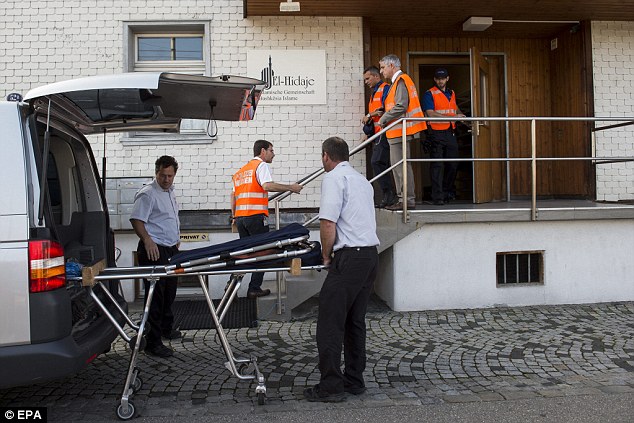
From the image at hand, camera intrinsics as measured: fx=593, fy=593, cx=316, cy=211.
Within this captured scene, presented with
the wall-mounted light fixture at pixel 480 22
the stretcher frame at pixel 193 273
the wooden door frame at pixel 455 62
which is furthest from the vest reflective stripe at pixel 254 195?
the wall-mounted light fixture at pixel 480 22

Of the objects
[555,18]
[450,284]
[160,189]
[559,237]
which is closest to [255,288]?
[160,189]

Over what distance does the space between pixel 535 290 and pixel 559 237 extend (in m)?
0.69

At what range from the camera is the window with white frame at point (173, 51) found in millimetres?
8344

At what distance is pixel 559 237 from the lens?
23.2ft

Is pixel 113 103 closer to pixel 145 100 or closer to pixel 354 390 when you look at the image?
pixel 145 100

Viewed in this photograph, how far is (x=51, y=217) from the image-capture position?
365cm

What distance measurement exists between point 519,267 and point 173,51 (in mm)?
5583

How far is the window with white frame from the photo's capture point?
27.4ft

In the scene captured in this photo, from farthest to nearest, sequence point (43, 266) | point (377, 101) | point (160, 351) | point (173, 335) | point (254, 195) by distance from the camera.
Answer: point (377, 101), point (254, 195), point (173, 335), point (160, 351), point (43, 266)

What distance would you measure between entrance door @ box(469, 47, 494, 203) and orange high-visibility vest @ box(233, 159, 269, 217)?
390 cm

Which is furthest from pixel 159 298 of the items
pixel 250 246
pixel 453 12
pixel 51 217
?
pixel 453 12

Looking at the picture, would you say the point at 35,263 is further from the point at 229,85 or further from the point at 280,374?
the point at 280,374

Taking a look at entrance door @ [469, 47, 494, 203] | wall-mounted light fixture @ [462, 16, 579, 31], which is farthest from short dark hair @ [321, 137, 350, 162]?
wall-mounted light fixture @ [462, 16, 579, 31]

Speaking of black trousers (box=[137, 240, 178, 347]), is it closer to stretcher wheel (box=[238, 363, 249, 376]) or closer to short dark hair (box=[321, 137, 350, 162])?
stretcher wheel (box=[238, 363, 249, 376])
